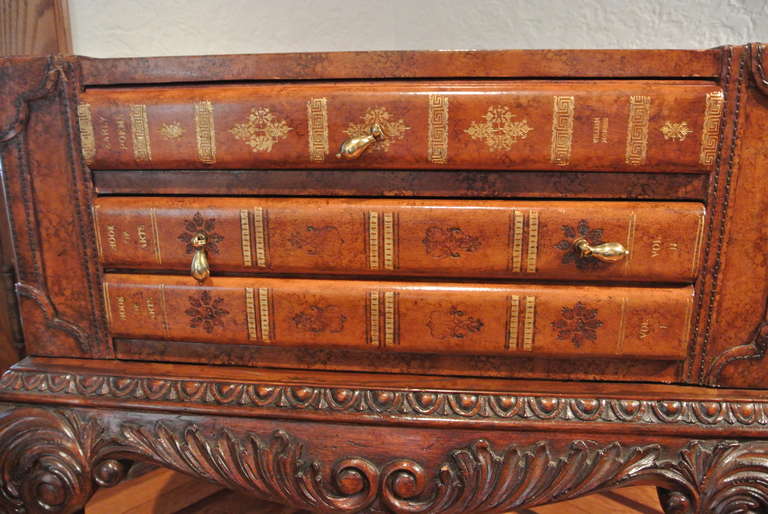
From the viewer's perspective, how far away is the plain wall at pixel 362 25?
3.43 feet

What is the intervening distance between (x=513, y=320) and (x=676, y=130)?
31 centimetres

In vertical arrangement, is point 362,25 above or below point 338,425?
above

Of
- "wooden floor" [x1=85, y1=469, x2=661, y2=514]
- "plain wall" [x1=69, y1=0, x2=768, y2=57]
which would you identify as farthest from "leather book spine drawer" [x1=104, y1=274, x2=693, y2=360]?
"plain wall" [x1=69, y1=0, x2=768, y2=57]

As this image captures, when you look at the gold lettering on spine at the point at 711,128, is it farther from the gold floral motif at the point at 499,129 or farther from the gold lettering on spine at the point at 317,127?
the gold lettering on spine at the point at 317,127

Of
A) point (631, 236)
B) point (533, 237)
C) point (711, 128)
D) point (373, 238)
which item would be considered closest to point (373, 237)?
point (373, 238)

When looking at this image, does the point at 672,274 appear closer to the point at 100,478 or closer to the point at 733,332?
the point at 733,332

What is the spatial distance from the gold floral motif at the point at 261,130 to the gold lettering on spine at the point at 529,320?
39cm

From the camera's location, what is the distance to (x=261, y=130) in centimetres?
61

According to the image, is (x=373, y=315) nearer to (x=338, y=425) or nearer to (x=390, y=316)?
(x=390, y=316)

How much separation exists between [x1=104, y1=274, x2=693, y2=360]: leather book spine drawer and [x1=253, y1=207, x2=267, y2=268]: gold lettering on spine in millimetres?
35

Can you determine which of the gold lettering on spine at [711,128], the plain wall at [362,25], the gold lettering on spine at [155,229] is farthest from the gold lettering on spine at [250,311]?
the plain wall at [362,25]

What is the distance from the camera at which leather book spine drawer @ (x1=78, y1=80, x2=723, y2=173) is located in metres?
0.57

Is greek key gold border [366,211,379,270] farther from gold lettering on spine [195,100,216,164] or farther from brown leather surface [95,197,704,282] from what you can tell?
gold lettering on spine [195,100,216,164]

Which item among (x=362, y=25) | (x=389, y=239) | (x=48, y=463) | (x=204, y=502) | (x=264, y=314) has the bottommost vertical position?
(x=204, y=502)
